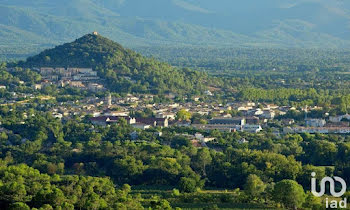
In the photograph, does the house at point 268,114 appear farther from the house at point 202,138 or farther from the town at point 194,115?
the house at point 202,138

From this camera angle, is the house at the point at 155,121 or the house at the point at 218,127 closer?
the house at the point at 218,127

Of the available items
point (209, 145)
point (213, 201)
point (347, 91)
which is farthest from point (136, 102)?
point (213, 201)

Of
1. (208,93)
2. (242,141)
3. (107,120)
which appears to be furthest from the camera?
(208,93)

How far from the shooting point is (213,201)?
140ft

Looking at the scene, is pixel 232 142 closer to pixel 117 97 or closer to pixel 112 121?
pixel 112 121

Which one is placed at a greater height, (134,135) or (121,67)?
(121,67)

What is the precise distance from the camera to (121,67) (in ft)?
324

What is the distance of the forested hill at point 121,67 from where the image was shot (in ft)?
306

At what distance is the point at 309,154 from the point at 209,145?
7.68 metres

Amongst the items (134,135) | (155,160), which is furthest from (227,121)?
(155,160)

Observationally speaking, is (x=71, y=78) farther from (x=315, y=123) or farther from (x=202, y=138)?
(x=202, y=138)

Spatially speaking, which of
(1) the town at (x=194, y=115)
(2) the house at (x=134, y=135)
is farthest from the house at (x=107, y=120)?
(2) the house at (x=134, y=135)

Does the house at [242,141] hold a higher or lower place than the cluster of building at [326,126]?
higher

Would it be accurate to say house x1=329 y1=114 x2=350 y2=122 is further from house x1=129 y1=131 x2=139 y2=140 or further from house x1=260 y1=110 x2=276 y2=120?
house x1=129 y1=131 x2=139 y2=140
